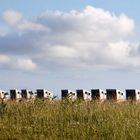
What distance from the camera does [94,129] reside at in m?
12.0

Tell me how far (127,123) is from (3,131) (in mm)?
2801

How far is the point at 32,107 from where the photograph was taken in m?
15.6

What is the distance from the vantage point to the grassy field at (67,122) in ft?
38.4

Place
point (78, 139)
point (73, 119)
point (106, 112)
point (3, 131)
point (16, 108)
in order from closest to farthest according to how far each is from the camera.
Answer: point (78, 139)
point (3, 131)
point (73, 119)
point (106, 112)
point (16, 108)

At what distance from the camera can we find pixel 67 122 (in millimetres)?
13086

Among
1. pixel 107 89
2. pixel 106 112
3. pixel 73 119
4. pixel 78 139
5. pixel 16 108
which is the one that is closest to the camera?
pixel 78 139

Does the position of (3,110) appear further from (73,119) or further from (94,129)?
(94,129)

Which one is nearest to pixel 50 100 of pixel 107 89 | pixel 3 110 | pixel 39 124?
pixel 3 110

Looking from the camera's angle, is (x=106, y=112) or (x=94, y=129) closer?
(x=94, y=129)

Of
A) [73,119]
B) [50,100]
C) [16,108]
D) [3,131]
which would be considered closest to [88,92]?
[50,100]

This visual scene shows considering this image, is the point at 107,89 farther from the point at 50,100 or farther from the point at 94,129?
the point at 94,129

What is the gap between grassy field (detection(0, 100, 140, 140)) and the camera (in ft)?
38.4

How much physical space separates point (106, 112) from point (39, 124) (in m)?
2.67

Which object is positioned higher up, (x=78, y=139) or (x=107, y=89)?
(x=107, y=89)
